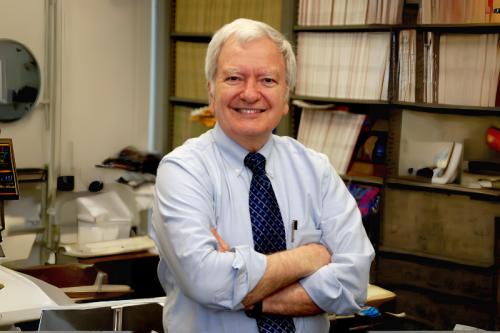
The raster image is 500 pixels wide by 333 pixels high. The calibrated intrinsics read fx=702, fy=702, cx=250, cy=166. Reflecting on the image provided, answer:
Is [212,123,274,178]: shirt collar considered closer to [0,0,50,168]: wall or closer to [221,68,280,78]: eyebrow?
[221,68,280,78]: eyebrow

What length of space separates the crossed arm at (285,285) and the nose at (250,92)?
0.34 m

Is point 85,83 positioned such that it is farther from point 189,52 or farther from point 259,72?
point 259,72

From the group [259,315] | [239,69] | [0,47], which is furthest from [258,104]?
[0,47]

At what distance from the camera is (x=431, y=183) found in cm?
344

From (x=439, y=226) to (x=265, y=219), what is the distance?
6.25ft

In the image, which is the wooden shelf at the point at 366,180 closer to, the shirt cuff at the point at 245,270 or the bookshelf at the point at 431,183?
the bookshelf at the point at 431,183

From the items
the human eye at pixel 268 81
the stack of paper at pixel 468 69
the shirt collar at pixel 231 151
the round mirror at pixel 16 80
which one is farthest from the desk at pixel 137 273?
the human eye at pixel 268 81

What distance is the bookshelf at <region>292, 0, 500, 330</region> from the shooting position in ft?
10.7

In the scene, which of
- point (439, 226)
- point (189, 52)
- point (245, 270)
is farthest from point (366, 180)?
point (245, 270)

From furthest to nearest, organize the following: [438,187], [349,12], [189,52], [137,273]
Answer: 1. [189,52]
2. [137,273]
3. [349,12]
4. [438,187]

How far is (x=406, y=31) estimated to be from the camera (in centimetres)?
341

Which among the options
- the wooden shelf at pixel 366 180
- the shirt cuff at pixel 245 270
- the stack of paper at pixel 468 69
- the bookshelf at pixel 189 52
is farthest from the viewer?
the bookshelf at pixel 189 52

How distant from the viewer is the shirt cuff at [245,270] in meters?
1.61

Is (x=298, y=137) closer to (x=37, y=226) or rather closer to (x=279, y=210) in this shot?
(x=37, y=226)
